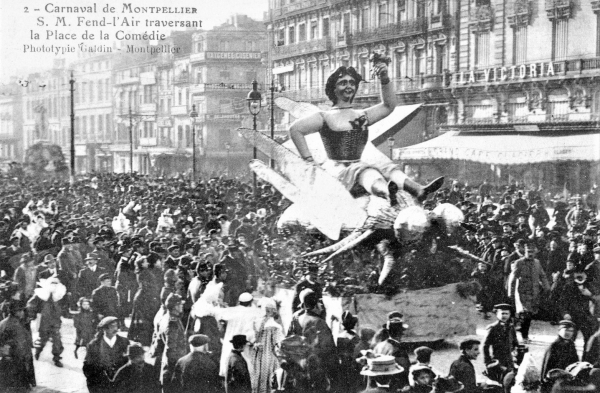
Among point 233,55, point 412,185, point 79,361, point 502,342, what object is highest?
point 233,55

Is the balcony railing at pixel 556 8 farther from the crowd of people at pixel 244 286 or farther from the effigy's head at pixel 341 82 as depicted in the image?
the effigy's head at pixel 341 82

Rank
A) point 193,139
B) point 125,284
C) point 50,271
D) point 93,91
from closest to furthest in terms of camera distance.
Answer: point 125,284 → point 50,271 → point 193,139 → point 93,91

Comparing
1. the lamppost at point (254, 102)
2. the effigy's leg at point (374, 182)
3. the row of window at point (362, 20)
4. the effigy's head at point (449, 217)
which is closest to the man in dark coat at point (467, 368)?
the effigy's head at point (449, 217)

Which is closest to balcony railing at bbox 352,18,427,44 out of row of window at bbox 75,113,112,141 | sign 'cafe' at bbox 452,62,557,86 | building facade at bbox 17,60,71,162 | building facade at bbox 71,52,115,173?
sign 'cafe' at bbox 452,62,557,86

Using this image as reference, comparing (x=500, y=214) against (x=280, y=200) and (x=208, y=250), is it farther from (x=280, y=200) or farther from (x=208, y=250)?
(x=208, y=250)

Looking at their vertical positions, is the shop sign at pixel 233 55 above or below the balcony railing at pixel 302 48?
below

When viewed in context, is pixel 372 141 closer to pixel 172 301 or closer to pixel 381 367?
pixel 172 301

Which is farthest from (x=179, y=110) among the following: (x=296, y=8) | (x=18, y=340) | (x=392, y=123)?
(x=18, y=340)
